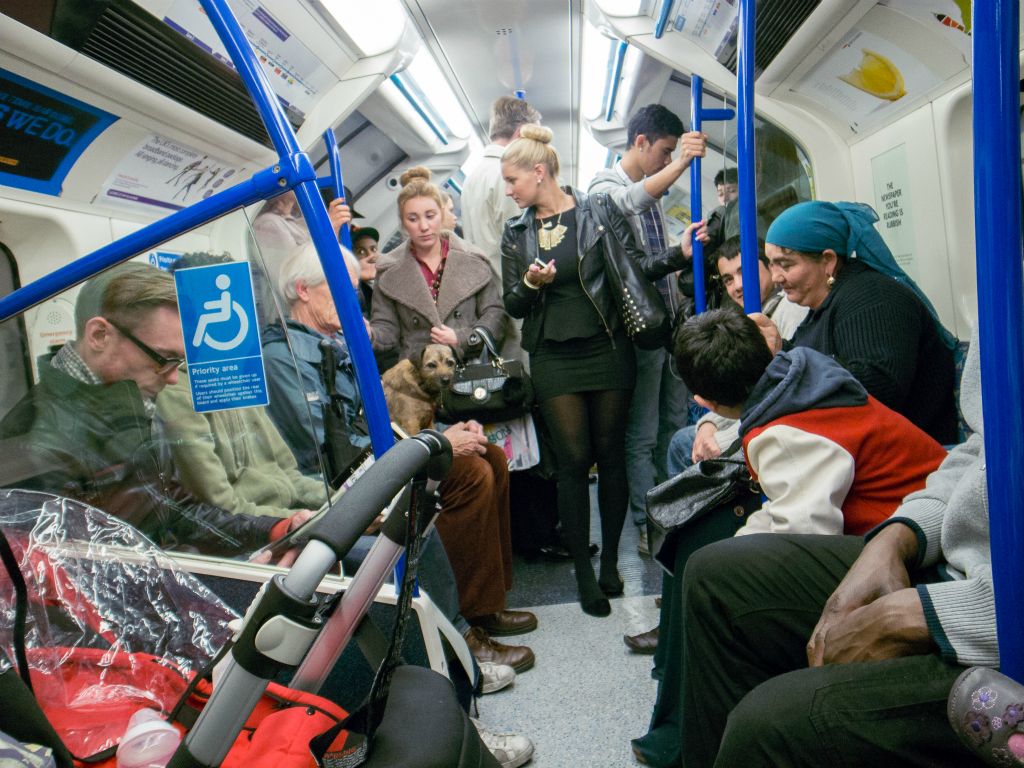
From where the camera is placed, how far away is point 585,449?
2.84m

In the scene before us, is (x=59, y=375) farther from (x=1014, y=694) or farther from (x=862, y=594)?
(x=1014, y=694)

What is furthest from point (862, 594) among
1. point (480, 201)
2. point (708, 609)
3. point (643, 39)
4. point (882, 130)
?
point (643, 39)

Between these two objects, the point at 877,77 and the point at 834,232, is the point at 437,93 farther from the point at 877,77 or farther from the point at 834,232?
the point at 834,232

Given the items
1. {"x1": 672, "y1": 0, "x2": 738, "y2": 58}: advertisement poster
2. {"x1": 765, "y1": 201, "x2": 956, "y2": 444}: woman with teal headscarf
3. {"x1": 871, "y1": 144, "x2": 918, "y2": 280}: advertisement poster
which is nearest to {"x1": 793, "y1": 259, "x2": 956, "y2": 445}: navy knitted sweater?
{"x1": 765, "y1": 201, "x2": 956, "y2": 444}: woman with teal headscarf

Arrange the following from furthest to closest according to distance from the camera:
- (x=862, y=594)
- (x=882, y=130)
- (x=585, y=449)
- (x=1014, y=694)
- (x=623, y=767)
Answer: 1. (x=882, y=130)
2. (x=585, y=449)
3. (x=623, y=767)
4. (x=862, y=594)
5. (x=1014, y=694)

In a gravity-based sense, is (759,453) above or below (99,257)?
below

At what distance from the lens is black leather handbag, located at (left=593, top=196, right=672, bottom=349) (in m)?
2.80

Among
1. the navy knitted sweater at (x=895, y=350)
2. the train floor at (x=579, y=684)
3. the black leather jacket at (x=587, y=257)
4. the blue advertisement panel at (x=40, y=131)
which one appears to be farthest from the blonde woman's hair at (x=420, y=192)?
the navy knitted sweater at (x=895, y=350)

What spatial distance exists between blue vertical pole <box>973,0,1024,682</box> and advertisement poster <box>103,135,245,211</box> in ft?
9.43

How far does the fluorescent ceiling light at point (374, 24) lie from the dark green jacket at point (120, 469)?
2.76 meters

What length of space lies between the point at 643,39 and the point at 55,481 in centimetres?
346

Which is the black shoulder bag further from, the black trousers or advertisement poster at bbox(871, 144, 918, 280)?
advertisement poster at bbox(871, 144, 918, 280)

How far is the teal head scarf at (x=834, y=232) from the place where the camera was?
2.18m

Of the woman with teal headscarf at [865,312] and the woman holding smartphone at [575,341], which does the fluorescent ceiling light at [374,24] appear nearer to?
the woman holding smartphone at [575,341]
